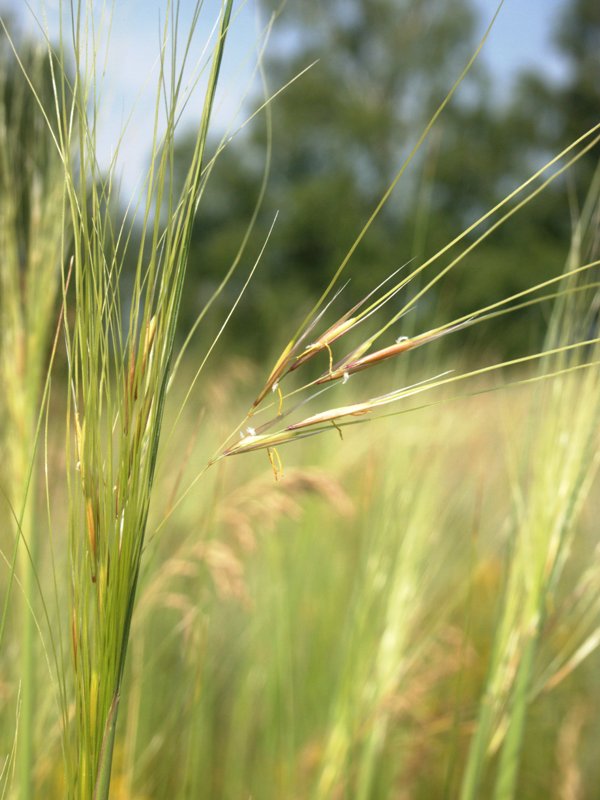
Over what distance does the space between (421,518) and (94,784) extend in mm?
760

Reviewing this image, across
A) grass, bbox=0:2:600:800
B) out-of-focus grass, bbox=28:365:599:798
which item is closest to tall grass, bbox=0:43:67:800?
grass, bbox=0:2:600:800

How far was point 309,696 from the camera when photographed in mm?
1650

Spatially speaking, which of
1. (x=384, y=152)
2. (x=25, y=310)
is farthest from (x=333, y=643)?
(x=384, y=152)

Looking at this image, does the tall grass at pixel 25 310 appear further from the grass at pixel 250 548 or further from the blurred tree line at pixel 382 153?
the blurred tree line at pixel 382 153

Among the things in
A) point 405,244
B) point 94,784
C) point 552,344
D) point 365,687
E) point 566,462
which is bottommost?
point 365,687

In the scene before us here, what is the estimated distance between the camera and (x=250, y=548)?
3.95 feet

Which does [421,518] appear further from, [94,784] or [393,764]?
[94,784]

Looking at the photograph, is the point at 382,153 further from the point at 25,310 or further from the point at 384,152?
the point at 25,310

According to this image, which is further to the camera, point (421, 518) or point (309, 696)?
point (309, 696)

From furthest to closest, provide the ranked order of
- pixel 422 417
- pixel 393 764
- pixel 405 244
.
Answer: pixel 405 244 < pixel 422 417 < pixel 393 764

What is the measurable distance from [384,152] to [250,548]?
49.0ft

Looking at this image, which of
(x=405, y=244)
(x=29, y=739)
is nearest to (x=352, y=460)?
(x=29, y=739)

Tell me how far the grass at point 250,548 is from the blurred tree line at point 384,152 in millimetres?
12111

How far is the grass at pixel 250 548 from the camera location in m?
0.46
